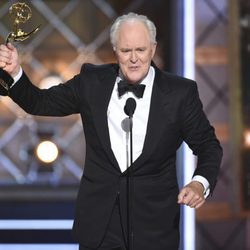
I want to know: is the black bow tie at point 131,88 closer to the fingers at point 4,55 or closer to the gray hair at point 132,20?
the gray hair at point 132,20

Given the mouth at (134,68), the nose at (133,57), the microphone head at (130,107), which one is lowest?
the microphone head at (130,107)

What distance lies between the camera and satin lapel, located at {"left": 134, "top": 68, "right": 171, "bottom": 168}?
1.06 metres

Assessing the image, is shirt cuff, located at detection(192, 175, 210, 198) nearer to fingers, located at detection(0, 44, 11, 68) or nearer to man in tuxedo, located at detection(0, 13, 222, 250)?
man in tuxedo, located at detection(0, 13, 222, 250)

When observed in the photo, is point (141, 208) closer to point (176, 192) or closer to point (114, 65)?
point (176, 192)

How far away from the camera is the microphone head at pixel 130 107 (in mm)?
1003

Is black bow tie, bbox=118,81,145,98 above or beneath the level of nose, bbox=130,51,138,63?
beneath

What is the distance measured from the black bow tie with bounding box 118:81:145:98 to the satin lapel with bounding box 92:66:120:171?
1.1 inches

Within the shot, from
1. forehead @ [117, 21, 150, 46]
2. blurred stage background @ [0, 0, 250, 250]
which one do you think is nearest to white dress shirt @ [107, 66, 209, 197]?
forehead @ [117, 21, 150, 46]

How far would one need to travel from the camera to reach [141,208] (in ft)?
3.57

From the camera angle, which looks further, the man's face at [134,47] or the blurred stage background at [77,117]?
the blurred stage background at [77,117]

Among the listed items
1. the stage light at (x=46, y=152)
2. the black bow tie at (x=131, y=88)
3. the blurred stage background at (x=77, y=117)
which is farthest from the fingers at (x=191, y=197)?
the stage light at (x=46, y=152)

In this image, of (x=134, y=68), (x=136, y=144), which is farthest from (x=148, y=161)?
(x=134, y=68)

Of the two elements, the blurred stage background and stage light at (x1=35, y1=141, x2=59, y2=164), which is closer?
the blurred stage background

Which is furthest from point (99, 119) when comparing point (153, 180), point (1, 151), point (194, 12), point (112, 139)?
point (1, 151)
